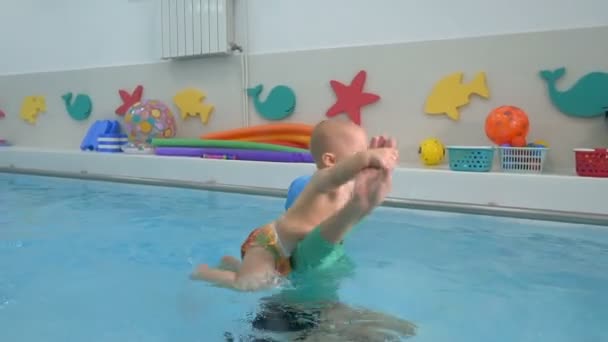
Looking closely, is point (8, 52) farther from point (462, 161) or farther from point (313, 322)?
point (313, 322)

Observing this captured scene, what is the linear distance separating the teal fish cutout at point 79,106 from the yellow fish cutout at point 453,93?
3564mm

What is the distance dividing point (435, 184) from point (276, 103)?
1823 mm

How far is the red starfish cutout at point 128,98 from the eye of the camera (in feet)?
17.8

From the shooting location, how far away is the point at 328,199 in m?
1.36

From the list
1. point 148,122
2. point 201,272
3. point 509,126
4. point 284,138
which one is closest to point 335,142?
point 201,272

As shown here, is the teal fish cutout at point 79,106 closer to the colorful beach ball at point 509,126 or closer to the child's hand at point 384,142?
the colorful beach ball at point 509,126

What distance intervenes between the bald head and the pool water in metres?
0.42

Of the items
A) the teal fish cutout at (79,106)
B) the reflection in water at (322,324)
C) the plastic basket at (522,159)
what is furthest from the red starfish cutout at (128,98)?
the reflection in water at (322,324)

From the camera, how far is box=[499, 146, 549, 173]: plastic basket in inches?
123

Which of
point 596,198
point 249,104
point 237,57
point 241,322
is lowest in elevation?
point 241,322

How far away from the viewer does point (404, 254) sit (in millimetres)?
2227

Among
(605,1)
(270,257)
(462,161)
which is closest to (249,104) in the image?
(462,161)

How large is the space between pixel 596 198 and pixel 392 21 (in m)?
2.00

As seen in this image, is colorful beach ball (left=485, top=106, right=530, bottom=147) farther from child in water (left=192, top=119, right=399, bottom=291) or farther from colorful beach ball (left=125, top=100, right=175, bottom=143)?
colorful beach ball (left=125, top=100, right=175, bottom=143)
